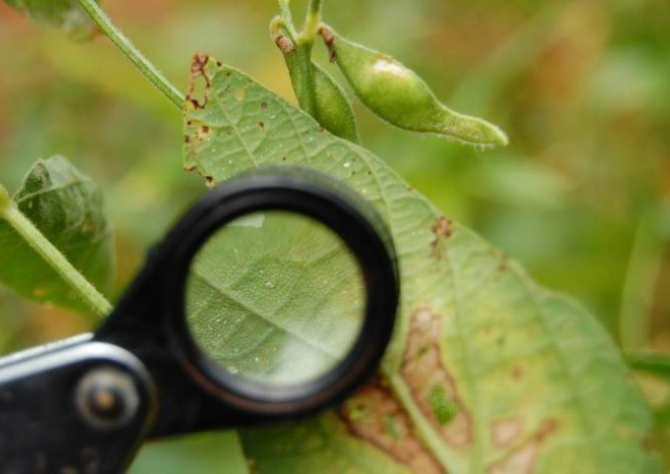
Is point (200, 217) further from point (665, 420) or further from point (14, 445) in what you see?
point (665, 420)

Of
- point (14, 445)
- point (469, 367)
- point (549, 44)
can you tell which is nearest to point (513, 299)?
point (469, 367)

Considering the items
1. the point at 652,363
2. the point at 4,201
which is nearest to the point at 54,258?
the point at 4,201

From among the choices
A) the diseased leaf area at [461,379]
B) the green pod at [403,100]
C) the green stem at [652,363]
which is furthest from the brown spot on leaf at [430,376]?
the green stem at [652,363]

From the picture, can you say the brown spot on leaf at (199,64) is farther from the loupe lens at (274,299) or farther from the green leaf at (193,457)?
the green leaf at (193,457)

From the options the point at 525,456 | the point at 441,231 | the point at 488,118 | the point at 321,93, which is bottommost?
the point at 488,118

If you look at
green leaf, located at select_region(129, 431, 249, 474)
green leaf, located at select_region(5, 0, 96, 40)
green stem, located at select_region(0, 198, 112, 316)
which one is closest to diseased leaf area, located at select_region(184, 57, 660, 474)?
green stem, located at select_region(0, 198, 112, 316)

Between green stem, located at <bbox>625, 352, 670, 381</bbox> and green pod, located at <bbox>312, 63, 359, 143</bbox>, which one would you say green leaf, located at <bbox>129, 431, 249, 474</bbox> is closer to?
green stem, located at <bbox>625, 352, 670, 381</bbox>

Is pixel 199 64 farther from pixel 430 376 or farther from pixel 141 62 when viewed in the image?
pixel 430 376
